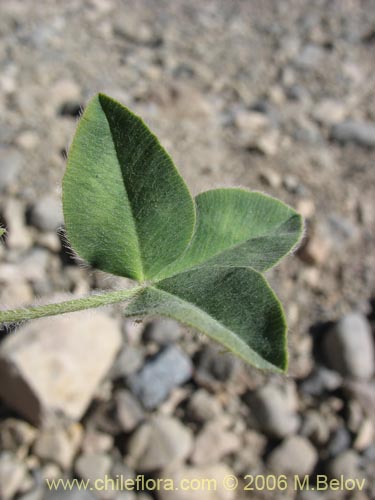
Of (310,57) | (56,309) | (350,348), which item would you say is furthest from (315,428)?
(310,57)

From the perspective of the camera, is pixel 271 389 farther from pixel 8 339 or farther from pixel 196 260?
pixel 196 260

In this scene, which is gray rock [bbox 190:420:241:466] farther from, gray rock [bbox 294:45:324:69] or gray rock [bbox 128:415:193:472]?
gray rock [bbox 294:45:324:69]

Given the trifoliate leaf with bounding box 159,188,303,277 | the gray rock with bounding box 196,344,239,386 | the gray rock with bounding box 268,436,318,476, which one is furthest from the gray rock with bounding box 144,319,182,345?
the trifoliate leaf with bounding box 159,188,303,277

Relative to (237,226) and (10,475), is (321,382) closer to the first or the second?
(10,475)

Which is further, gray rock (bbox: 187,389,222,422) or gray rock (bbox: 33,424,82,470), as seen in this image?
gray rock (bbox: 187,389,222,422)

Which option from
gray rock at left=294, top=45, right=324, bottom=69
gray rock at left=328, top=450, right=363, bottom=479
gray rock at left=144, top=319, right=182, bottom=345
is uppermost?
gray rock at left=294, top=45, right=324, bottom=69

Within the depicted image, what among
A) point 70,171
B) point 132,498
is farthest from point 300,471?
point 70,171
